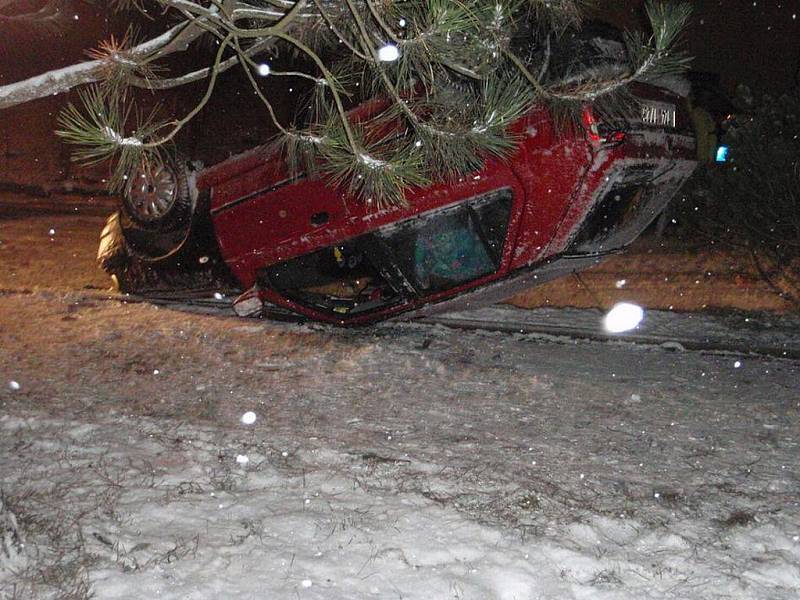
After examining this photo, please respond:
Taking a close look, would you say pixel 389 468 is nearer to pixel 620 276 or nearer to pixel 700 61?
pixel 620 276

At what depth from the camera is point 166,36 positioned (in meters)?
3.68

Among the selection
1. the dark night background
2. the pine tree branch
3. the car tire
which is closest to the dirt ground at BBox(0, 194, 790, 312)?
the car tire

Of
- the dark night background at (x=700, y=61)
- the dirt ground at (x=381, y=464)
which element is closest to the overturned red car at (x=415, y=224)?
the dirt ground at (x=381, y=464)

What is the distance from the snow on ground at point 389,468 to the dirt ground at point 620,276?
78.5 inches

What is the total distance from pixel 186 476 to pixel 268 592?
4.00 feet

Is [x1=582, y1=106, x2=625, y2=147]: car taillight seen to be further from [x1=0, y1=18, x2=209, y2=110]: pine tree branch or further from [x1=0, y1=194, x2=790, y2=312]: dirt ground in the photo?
[x1=0, y1=194, x2=790, y2=312]: dirt ground

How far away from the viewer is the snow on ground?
3.32m

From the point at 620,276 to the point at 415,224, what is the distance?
4510mm

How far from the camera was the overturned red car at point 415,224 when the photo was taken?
5.57 meters

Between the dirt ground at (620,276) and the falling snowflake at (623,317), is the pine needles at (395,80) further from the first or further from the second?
the dirt ground at (620,276)

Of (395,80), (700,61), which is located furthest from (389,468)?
(700,61)

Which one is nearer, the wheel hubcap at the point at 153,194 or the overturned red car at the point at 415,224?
the overturned red car at the point at 415,224

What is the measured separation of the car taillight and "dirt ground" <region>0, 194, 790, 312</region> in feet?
11.3

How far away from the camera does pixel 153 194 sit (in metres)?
7.57
